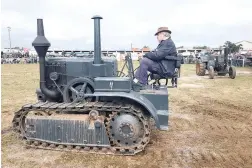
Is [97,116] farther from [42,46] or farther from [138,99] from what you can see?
[42,46]

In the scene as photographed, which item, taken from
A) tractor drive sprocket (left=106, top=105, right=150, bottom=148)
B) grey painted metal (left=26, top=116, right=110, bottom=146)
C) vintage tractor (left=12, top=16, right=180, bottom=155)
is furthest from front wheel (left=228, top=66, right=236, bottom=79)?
grey painted metal (left=26, top=116, right=110, bottom=146)

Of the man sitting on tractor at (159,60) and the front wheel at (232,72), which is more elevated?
the man sitting on tractor at (159,60)

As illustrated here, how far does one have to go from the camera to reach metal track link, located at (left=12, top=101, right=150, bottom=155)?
6086 mm

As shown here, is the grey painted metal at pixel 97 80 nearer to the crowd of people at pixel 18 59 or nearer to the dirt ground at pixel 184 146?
the dirt ground at pixel 184 146

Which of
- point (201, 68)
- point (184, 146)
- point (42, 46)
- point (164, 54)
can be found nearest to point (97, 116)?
point (42, 46)

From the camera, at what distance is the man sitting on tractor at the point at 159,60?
711cm

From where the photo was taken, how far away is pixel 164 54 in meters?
7.09

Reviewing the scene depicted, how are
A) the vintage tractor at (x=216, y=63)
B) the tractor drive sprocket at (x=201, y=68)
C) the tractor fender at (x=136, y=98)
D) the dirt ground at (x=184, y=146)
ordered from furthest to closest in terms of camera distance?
the tractor drive sprocket at (x=201, y=68), the vintage tractor at (x=216, y=63), the tractor fender at (x=136, y=98), the dirt ground at (x=184, y=146)

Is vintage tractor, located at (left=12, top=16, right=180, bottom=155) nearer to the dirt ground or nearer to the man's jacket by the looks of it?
the dirt ground

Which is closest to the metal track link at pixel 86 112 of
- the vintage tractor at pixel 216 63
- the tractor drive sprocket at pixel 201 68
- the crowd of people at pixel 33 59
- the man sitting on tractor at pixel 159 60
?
the man sitting on tractor at pixel 159 60

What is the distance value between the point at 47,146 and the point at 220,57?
19.0m

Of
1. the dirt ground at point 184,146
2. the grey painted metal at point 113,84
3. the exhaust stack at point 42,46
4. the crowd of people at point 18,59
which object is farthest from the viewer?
the crowd of people at point 18,59

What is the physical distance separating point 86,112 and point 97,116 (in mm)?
357

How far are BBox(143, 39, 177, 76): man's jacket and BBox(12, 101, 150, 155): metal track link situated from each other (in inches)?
53.5
